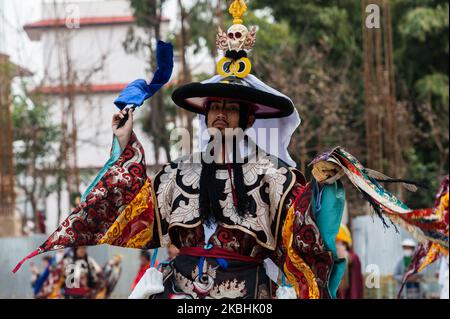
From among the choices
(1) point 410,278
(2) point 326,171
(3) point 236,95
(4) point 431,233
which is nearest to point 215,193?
(3) point 236,95

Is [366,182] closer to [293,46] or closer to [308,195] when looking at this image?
[308,195]

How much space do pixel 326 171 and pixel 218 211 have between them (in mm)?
721

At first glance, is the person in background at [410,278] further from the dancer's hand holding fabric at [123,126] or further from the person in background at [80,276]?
the dancer's hand holding fabric at [123,126]

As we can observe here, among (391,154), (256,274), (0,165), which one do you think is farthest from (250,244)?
(0,165)

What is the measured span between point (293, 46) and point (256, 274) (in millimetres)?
18810

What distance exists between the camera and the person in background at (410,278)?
15.6m

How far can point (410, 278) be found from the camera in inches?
602

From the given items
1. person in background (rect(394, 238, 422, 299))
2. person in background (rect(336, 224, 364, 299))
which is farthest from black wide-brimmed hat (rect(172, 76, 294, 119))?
person in background (rect(394, 238, 422, 299))

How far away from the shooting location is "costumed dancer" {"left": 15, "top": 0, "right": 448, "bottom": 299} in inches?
253

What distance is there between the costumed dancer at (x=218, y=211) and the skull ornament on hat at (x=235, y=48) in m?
0.10

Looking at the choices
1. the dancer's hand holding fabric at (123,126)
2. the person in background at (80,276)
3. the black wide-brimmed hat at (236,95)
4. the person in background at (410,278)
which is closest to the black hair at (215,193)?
the black wide-brimmed hat at (236,95)

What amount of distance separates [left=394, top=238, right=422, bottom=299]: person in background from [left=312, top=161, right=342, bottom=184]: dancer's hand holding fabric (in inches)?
368

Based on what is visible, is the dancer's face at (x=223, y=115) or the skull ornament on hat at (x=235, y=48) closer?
the dancer's face at (x=223, y=115)
